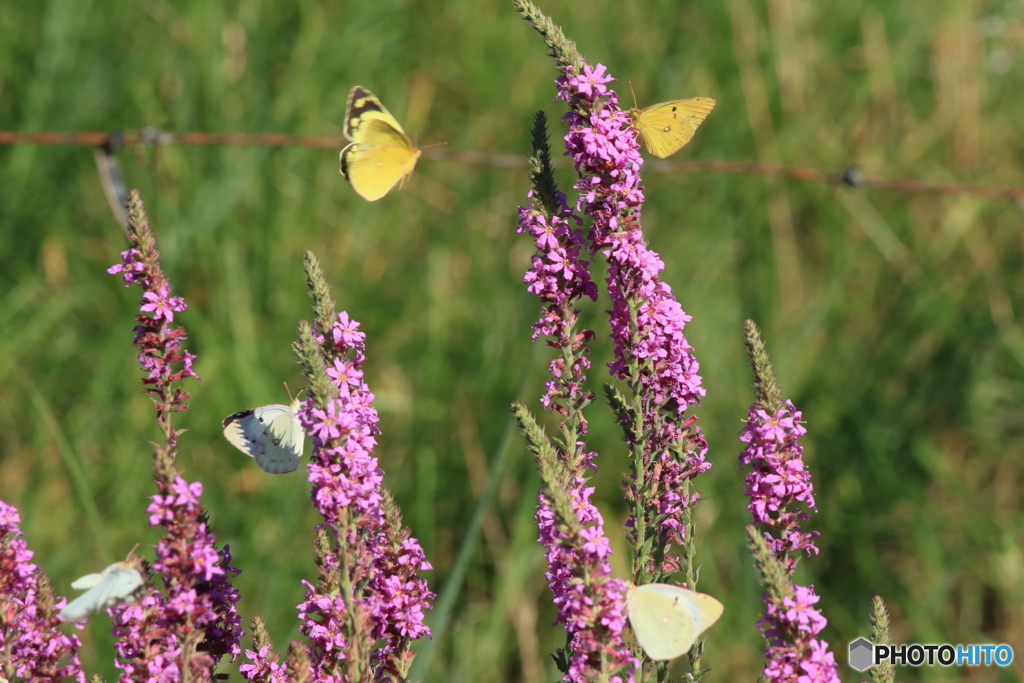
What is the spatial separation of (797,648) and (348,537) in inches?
33.1

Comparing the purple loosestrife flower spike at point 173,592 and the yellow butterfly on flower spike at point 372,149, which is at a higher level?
the yellow butterfly on flower spike at point 372,149

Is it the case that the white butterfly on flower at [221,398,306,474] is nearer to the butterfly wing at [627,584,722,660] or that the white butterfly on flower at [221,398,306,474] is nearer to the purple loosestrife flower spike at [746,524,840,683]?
the butterfly wing at [627,584,722,660]

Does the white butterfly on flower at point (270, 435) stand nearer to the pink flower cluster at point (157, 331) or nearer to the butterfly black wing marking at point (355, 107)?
the pink flower cluster at point (157, 331)

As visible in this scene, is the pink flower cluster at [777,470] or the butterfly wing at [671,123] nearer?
the pink flower cluster at [777,470]

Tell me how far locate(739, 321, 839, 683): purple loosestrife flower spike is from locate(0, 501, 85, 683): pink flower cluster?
1357 mm

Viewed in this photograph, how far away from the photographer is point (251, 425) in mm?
2713

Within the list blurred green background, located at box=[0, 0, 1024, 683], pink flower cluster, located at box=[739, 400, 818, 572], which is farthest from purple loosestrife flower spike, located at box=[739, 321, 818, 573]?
blurred green background, located at box=[0, 0, 1024, 683]

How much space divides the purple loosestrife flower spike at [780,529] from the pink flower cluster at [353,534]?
2.29 feet

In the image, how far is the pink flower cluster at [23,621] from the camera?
1.83 metres

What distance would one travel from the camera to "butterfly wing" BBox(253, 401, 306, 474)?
2.60m

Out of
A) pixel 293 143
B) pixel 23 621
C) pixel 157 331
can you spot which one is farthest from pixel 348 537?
pixel 293 143

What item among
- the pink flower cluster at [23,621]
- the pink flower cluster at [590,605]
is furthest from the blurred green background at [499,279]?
the pink flower cluster at [590,605]

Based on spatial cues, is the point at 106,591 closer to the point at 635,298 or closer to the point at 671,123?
the point at 635,298

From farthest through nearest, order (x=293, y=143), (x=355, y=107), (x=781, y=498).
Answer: (x=293, y=143) < (x=355, y=107) < (x=781, y=498)
